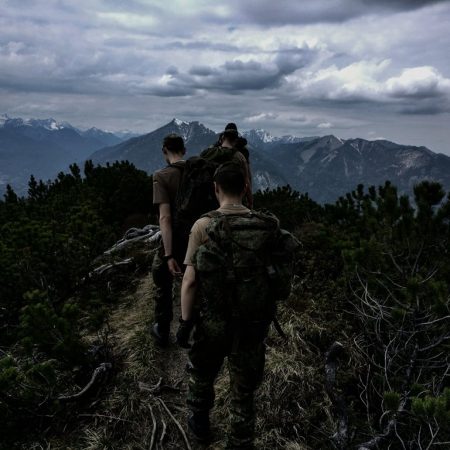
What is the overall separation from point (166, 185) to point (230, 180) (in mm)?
1611

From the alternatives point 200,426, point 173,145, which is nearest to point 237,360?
point 200,426

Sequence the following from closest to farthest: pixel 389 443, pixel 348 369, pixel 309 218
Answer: pixel 389 443 < pixel 348 369 < pixel 309 218

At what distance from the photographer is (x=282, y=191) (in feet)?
40.0

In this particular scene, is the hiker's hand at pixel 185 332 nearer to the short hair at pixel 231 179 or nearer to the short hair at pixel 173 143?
the short hair at pixel 231 179

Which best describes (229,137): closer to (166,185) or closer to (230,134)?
(230,134)

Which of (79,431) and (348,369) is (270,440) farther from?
(79,431)

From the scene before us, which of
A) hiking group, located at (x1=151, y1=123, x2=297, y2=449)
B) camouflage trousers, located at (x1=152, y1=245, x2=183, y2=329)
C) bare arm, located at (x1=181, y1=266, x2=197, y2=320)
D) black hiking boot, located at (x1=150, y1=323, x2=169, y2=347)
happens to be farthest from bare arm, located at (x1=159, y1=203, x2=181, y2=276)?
bare arm, located at (x1=181, y1=266, x2=197, y2=320)

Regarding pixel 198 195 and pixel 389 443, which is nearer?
pixel 389 443

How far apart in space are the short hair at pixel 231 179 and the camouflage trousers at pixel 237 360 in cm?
109

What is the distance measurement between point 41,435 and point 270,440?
234 cm

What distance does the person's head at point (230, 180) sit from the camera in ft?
9.92

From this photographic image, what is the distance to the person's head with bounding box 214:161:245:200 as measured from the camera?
302cm

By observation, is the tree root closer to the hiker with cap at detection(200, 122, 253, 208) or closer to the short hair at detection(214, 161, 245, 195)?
the hiker with cap at detection(200, 122, 253, 208)

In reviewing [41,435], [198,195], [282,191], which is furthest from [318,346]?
[282,191]
